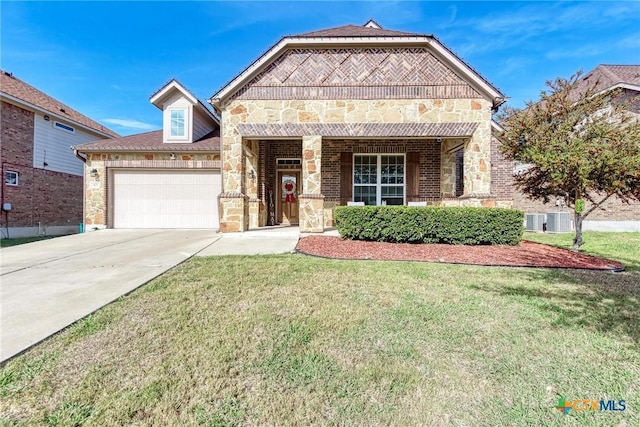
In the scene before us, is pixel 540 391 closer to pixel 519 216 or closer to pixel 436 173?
pixel 519 216

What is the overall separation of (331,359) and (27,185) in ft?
53.3

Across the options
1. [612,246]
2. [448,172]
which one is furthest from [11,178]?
[612,246]

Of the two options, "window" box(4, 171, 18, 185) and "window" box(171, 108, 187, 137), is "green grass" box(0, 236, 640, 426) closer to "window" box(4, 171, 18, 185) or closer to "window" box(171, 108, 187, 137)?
"window" box(171, 108, 187, 137)

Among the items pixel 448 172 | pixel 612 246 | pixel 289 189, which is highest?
pixel 448 172

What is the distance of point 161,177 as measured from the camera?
12.5 m

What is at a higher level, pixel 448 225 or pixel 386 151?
pixel 386 151

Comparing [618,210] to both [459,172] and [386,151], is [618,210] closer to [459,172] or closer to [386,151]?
[459,172]

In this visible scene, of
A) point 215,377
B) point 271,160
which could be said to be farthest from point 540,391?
point 271,160

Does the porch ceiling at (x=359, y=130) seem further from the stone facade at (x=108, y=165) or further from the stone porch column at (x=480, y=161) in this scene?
the stone facade at (x=108, y=165)

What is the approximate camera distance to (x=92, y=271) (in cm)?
535

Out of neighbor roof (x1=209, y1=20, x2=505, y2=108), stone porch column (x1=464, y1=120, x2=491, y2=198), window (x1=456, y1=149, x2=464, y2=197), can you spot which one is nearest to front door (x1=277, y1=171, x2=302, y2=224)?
neighbor roof (x1=209, y1=20, x2=505, y2=108)

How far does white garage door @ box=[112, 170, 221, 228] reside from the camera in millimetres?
12492

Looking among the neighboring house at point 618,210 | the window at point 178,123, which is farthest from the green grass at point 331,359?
the neighboring house at point 618,210

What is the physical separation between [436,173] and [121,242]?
11.0 meters
